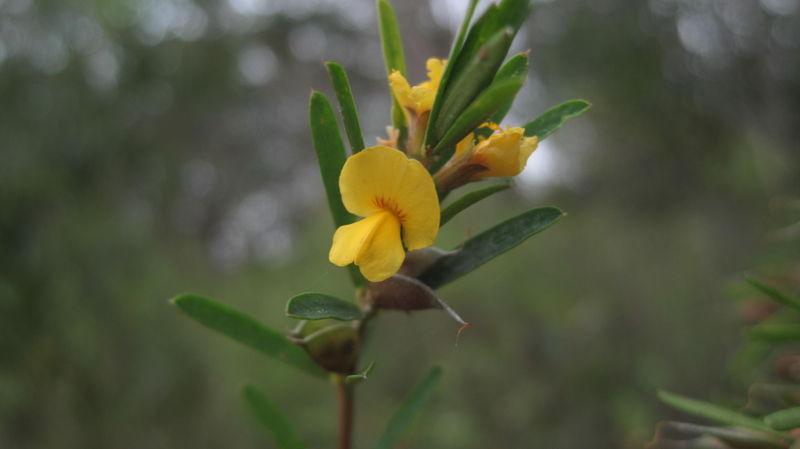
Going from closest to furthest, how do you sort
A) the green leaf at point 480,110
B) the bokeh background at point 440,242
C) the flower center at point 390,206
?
the green leaf at point 480,110
the flower center at point 390,206
the bokeh background at point 440,242

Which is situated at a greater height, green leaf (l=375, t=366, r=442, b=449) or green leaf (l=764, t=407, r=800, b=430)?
green leaf (l=764, t=407, r=800, b=430)

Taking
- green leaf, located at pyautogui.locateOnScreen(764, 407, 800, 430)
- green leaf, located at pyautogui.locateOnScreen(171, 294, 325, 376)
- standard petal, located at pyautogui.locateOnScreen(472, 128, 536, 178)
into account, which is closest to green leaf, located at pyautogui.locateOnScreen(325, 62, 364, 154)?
standard petal, located at pyautogui.locateOnScreen(472, 128, 536, 178)

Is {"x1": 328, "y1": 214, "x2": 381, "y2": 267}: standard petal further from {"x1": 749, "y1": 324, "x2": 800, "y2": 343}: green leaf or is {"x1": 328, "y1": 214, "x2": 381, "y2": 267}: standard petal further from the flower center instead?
{"x1": 749, "y1": 324, "x2": 800, "y2": 343}: green leaf

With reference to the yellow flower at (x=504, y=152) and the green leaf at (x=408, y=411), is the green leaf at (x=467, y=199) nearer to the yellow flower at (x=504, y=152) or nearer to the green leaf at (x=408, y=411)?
the yellow flower at (x=504, y=152)

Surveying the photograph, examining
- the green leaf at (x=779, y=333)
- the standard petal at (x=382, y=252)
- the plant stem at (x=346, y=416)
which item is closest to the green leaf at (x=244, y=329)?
the plant stem at (x=346, y=416)

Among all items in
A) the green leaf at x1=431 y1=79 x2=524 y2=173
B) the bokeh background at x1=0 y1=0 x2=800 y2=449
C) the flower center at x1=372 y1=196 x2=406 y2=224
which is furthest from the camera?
the bokeh background at x1=0 y1=0 x2=800 y2=449

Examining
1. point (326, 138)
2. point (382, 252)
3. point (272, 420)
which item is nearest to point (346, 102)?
point (326, 138)
